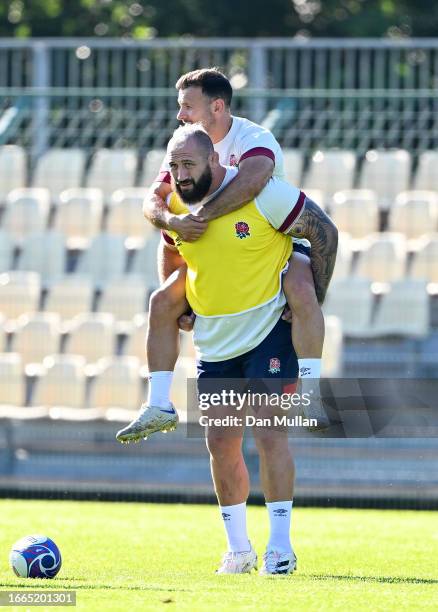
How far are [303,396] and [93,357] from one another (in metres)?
6.35

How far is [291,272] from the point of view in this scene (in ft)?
23.3

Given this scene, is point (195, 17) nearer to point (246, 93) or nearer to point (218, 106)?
Result: point (246, 93)

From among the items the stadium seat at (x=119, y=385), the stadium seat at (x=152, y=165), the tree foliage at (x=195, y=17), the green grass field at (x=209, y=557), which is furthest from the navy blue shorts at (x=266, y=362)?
the tree foliage at (x=195, y=17)

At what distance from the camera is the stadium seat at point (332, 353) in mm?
12141

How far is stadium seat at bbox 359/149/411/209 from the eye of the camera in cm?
1430

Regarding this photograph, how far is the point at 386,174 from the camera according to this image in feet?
47.4

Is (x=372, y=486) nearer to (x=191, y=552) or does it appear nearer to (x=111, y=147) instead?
(x=191, y=552)

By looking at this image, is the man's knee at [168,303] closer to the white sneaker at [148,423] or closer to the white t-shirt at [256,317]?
the white t-shirt at [256,317]

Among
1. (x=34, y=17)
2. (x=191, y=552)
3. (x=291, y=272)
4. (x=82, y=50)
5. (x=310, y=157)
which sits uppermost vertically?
(x=34, y=17)

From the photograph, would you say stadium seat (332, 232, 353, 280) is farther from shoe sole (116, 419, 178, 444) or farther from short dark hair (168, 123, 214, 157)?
short dark hair (168, 123, 214, 157)

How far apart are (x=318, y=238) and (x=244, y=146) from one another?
0.57 metres

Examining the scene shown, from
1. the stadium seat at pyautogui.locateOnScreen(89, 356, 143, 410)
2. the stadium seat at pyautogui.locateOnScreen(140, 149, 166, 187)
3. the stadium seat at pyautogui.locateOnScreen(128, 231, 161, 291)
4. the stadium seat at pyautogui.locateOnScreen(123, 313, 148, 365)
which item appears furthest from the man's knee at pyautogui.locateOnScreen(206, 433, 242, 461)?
the stadium seat at pyautogui.locateOnScreen(140, 149, 166, 187)

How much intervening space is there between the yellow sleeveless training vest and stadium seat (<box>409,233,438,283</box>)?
6.19 m

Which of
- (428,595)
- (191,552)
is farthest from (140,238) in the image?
(428,595)
